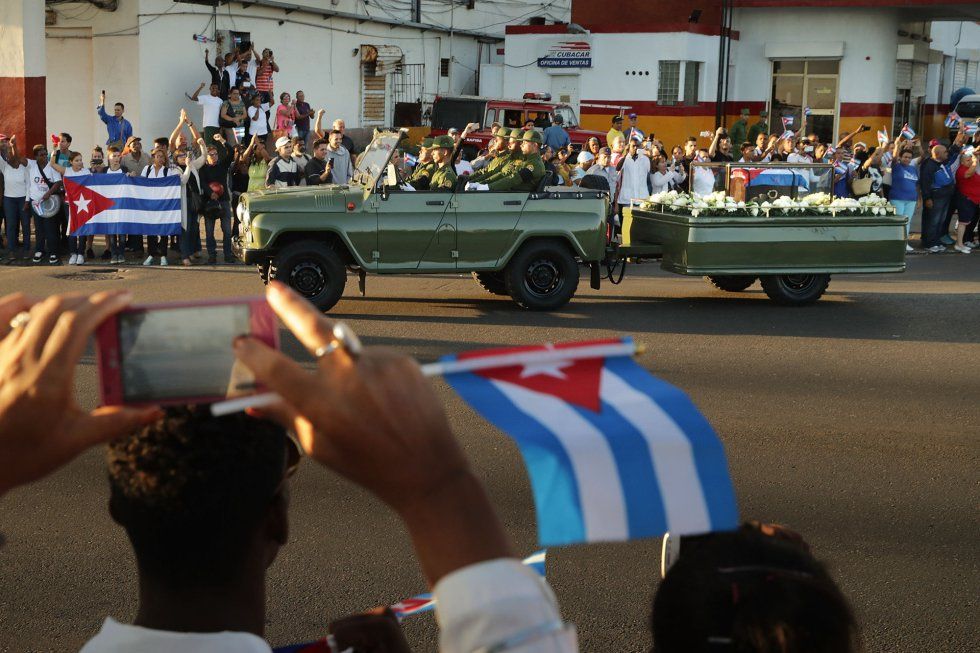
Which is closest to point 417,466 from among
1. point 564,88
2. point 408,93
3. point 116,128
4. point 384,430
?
point 384,430

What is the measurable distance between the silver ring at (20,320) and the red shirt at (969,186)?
2039 centimetres

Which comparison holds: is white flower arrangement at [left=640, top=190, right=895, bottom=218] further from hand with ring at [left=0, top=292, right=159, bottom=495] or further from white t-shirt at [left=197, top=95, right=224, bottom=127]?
hand with ring at [left=0, top=292, right=159, bottom=495]

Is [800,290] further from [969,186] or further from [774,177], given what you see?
[969,186]

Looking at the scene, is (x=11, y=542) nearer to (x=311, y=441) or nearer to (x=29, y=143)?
(x=311, y=441)

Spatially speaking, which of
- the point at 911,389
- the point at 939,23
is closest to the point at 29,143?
the point at 911,389

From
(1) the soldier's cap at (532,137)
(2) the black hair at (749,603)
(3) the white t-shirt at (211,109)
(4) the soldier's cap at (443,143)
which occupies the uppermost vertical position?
(3) the white t-shirt at (211,109)

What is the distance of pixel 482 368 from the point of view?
1728mm

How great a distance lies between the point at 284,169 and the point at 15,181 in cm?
420

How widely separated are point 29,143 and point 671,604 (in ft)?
69.8

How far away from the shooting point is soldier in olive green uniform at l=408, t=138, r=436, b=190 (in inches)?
533

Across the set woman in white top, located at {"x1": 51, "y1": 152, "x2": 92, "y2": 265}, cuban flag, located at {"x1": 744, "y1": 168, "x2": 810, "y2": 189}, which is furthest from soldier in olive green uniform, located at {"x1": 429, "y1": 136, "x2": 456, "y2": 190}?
woman in white top, located at {"x1": 51, "y1": 152, "x2": 92, "y2": 265}

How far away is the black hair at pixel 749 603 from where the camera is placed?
6.31 feet

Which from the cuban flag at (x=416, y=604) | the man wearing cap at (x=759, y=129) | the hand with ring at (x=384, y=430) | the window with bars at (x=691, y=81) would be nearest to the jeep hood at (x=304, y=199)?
the cuban flag at (x=416, y=604)

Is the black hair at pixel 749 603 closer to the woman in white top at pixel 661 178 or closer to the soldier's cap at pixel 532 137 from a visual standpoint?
the soldier's cap at pixel 532 137
